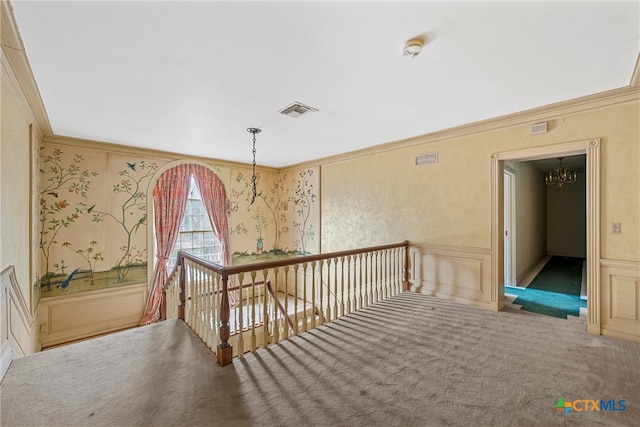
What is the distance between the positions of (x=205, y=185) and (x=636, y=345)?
246 inches

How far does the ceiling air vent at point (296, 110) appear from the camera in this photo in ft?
9.70

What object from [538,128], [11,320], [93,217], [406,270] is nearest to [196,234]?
[93,217]

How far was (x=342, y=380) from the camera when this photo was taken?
6.79 ft

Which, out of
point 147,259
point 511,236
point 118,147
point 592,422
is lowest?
point 592,422

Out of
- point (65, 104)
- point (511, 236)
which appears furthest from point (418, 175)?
point (65, 104)

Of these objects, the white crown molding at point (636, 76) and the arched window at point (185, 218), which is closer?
the white crown molding at point (636, 76)

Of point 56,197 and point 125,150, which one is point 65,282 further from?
point 125,150

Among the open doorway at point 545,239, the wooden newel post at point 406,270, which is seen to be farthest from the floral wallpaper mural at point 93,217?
the open doorway at point 545,239

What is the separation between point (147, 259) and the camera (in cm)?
474

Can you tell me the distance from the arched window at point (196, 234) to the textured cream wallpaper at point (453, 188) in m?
2.31

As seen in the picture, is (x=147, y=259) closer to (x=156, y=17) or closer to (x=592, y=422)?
(x=156, y=17)

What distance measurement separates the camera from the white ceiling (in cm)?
163

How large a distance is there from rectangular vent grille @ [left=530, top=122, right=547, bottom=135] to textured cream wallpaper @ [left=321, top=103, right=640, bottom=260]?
5cm

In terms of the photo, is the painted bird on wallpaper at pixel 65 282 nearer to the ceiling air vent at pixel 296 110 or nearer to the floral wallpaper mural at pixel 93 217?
the floral wallpaper mural at pixel 93 217
